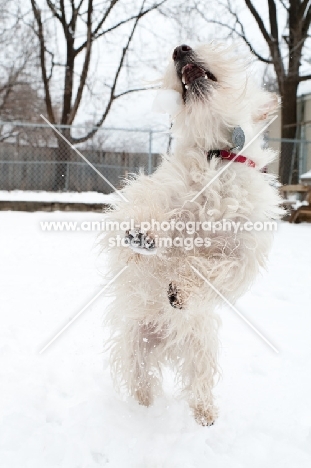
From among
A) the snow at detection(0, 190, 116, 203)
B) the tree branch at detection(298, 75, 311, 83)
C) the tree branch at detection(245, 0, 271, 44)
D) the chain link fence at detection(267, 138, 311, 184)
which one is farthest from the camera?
the tree branch at detection(245, 0, 271, 44)

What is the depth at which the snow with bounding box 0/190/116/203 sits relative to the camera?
9.99 m

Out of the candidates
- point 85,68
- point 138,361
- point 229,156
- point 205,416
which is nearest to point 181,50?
point 229,156

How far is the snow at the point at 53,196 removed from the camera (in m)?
9.99

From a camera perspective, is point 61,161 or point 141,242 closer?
point 141,242

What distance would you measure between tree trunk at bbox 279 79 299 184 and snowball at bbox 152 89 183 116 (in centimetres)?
951

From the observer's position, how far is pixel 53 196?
34.9 ft

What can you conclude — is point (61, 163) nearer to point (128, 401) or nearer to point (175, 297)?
point (128, 401)

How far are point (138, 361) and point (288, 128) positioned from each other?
35.3 ft
